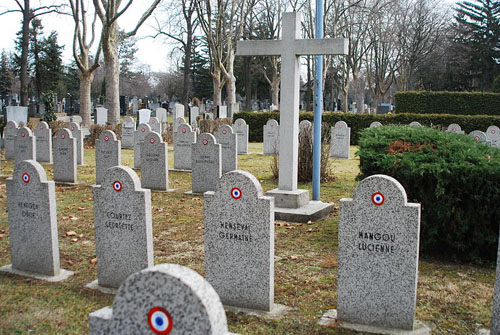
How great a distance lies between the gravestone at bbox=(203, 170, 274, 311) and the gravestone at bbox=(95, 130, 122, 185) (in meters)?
7.47

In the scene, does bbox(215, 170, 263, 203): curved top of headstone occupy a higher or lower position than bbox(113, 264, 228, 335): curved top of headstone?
higher

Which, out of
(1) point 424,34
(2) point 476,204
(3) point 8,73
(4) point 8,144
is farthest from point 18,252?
(3) point 8,73

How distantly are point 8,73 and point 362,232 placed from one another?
60.4 meters

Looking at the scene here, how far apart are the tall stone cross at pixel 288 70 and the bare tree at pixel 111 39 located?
486 inches

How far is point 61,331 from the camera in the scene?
4.39 meters

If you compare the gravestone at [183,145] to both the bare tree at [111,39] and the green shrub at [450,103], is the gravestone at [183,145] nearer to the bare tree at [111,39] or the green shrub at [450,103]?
the bare tree at [111,39]

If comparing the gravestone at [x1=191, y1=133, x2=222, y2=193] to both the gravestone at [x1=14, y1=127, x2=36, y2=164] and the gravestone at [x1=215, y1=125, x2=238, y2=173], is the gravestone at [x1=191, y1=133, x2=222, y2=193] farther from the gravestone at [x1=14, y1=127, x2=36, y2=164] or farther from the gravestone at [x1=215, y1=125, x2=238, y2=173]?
the gravestone at [x1=14, y1=127, x2=36, y2=164]

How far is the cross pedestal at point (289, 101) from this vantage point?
333 inches

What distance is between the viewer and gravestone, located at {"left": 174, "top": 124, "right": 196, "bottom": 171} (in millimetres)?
14242

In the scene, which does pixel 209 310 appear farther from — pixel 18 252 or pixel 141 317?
pixel 18 252

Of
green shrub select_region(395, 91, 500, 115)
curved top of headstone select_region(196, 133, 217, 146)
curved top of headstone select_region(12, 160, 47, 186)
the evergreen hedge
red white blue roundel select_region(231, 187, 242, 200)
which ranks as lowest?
red white blue roundel select_region(231, 187, 242, 200)

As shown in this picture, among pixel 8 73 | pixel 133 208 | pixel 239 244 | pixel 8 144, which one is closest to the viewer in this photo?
pixel 239 244

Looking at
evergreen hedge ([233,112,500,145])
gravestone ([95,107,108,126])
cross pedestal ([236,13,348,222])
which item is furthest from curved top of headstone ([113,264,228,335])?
gravestone ([95,107,108,126])

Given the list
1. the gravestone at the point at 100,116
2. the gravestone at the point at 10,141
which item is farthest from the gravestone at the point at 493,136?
the gravestone at the point at 100,116
